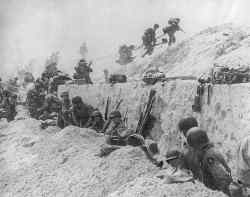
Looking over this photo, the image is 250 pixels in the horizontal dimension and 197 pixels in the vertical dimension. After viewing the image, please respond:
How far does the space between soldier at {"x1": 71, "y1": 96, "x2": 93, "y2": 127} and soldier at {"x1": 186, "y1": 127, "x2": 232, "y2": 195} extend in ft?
20.3

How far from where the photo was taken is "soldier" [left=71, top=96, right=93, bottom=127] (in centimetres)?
1080

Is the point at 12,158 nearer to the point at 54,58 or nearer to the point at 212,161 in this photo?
the point at 212,161

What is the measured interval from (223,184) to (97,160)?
10.9 feet

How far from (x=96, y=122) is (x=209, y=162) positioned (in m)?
6.02

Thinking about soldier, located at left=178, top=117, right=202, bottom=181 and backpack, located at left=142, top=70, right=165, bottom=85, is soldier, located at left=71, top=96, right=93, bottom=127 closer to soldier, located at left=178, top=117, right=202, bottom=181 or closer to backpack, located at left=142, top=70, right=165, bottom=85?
backpack, located at left=142, top=70, right=165, bottom=85

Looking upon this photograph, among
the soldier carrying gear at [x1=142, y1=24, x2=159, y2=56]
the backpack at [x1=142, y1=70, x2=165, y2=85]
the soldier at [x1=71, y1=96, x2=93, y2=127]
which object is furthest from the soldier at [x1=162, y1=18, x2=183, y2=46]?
the backpack at [x1=142, y1=70, x2=165, y2=85]

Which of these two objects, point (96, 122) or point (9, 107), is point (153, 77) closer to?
point (96, 122)

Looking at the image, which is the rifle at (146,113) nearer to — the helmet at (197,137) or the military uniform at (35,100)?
the helmet at (197,137)

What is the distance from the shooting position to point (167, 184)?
16.6 feet

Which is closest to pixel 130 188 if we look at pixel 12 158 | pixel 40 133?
pixel 12 158

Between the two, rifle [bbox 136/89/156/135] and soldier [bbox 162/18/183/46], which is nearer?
rifle [bbox 136/89/156/135]

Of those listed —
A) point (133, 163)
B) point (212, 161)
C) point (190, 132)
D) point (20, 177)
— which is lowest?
point (20, 177)

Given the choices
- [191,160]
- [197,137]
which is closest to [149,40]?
[191,160]

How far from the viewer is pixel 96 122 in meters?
10.6
